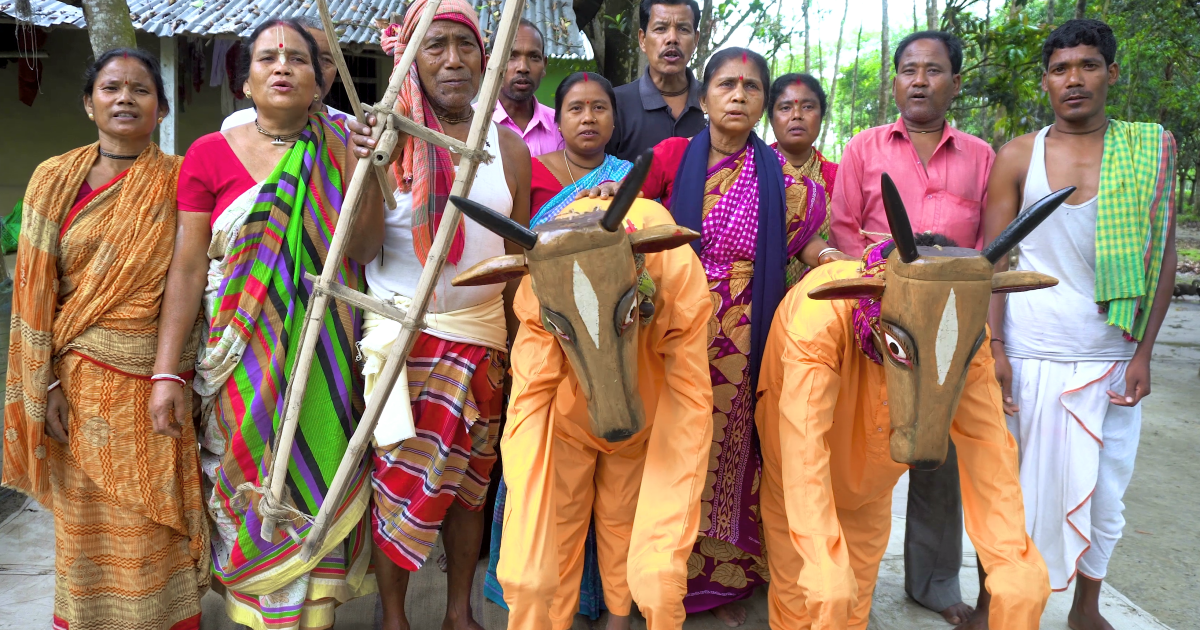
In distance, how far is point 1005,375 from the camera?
11.8ft

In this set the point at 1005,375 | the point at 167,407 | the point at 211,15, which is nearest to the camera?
the point at 167,407

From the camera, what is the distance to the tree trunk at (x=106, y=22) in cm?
408

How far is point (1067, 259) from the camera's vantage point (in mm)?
3504

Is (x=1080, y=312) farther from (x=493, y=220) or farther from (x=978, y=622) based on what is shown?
(x=493, y=220)

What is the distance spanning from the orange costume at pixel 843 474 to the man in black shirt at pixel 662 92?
157 centimetres

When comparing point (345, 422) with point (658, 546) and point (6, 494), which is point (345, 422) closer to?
point (658, 546)

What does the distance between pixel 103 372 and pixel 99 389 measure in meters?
0.06

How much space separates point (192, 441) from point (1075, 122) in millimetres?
3781

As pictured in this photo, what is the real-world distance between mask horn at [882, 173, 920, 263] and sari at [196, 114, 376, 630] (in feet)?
6.14

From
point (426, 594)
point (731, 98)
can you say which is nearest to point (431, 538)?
point (426, 594)

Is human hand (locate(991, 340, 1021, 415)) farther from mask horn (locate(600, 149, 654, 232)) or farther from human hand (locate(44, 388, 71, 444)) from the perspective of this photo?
human hand (locate(44, 388, 71, 444))

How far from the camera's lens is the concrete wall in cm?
947

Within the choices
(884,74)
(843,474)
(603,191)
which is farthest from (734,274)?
(884,74)

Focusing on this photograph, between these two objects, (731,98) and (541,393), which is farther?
(731,98)
